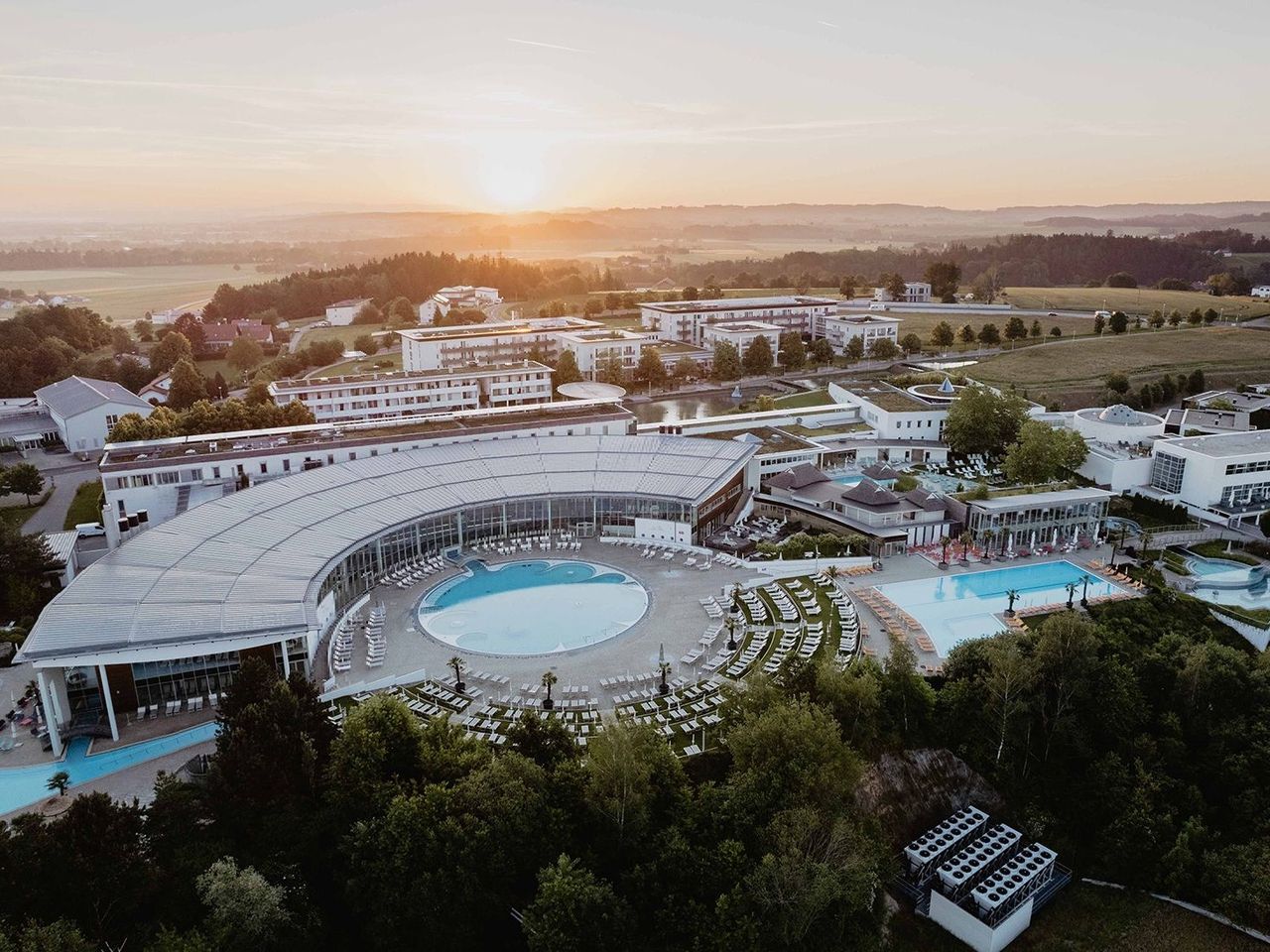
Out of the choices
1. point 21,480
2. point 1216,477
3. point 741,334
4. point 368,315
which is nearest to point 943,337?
point 741,334

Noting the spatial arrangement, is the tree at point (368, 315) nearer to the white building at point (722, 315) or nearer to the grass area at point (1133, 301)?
the white building at point (722, 315)

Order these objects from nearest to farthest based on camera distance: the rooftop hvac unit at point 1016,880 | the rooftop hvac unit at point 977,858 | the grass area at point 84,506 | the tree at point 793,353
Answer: the rooftop hvac unit at point 1016,880 < the rooftop hvac unit at point 977,858 < the grass area at point 84,506 < the tree at point 793,353

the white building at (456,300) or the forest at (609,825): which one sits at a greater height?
the white building at (456,300)

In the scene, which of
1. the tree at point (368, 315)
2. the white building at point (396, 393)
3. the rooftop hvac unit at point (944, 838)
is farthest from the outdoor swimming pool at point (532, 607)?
the tree at point (368, 315)

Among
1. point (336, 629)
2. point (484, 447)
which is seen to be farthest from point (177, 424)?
point (336, 629)

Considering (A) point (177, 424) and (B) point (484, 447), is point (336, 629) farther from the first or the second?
(A) point (177, 424)

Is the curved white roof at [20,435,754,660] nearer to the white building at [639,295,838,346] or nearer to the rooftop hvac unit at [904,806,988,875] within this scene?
the rooftop hvac unit at [904,806,988,875]
